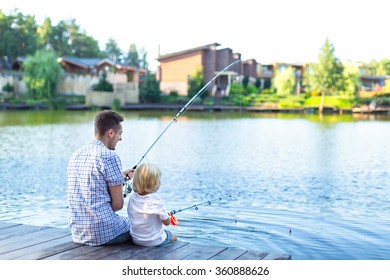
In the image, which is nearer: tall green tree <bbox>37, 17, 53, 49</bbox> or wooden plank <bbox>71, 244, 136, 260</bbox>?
wooden plank <bbox>71, 244, 136, 260</bbox>

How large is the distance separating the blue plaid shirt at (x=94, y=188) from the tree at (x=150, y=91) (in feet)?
177

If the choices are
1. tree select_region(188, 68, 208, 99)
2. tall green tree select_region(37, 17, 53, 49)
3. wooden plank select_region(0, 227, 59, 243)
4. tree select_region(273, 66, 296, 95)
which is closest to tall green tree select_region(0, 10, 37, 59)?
tall green tree select_region(37, 17, 53, 49)

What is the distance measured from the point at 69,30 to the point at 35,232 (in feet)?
268

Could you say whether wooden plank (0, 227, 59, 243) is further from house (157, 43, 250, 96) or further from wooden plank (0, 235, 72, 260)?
house (157, 43, 250, 96)

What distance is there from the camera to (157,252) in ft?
17.0

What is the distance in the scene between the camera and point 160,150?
21.2 metres

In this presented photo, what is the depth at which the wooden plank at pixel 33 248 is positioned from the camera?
5.04 meters

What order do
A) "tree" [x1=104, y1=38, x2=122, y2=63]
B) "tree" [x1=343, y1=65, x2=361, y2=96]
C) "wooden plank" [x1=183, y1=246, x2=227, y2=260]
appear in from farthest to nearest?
"tree" [x1=104, y1=38, x2=122, y2=63] → "tree" [x1=343, y1=65, x2=361, y2=96] → "wooden plank" [x1=183, y1=246, x2=227, y2=260]

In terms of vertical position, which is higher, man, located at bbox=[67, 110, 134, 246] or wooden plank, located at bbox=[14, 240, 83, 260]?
man, located at bbox=[67, 110, 134, 246]

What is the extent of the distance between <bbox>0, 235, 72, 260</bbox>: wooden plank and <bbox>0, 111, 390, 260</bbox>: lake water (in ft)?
8.93

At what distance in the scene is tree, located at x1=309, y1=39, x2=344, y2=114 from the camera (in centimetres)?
6481

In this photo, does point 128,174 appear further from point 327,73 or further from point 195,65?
point 327,73

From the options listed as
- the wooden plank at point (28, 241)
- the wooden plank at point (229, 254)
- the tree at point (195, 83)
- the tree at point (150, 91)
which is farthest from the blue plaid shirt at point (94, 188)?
the tree at point (195, 83)

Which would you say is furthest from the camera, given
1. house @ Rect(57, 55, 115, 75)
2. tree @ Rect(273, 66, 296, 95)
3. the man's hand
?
tree @ Rect(273, 66, 296, 95)
